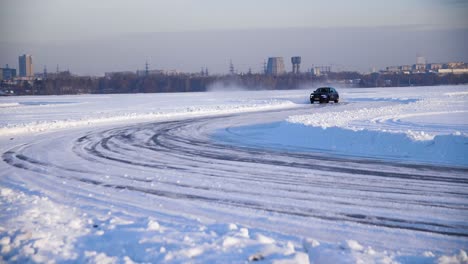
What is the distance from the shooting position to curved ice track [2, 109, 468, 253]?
20.4 feet

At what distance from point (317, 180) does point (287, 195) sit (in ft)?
4.83

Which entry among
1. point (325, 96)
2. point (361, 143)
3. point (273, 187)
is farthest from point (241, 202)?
point (325, 96)

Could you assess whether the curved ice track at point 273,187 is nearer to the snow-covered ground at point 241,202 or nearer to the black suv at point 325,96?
the snow-covered ground at point 241,202

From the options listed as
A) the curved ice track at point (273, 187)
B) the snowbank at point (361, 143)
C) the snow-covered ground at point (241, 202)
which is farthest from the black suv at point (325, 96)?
the curved ice track at point (273, 187)

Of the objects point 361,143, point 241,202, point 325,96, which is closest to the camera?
point 241,202

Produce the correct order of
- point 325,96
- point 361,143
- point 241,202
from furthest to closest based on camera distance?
point 325,96
point 361,143
point 241,202

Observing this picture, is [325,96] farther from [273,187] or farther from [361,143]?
[273,187]

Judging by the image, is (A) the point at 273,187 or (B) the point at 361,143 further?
(B) the point at 361,143

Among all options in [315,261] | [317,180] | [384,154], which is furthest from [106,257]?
[384,154]

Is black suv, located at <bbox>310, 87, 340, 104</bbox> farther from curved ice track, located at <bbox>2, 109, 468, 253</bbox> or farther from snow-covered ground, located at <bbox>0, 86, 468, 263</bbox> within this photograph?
curved ice track, located at <bbox>2, 109, 468, 253</bbox>

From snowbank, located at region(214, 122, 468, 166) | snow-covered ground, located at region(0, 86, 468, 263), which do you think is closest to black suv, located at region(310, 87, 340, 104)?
snowbank, located at region(214, 122, 468, 166)

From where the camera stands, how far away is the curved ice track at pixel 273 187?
6215mm

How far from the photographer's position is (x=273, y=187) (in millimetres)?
8484

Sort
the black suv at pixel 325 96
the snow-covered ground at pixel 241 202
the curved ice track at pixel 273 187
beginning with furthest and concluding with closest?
the black suv at pixel 325 96 < the curved ice track at pixel 273 187 < the snow-covered ground at pixel 241 202
